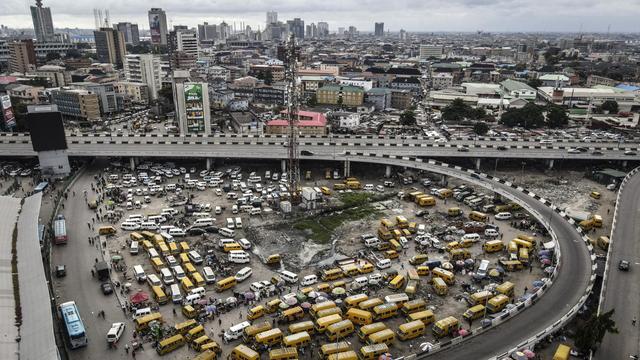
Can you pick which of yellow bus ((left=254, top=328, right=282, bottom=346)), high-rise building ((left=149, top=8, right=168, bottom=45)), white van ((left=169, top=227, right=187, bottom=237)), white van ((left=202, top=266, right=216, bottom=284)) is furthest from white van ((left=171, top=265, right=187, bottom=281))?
high-rise building ((left=149, top=8, right=168, bottom=45))

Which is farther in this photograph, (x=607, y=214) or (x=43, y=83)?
(x=43, y=83)

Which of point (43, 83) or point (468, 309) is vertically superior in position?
point (43, 83)

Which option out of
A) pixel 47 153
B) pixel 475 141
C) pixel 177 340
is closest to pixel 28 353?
pixel 177 340

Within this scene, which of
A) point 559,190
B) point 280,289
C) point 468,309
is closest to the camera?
point 468,309

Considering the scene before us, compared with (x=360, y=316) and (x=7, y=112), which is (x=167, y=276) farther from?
(x=7, y=112)

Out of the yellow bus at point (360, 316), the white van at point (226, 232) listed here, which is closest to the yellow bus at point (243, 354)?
the yellow bus at point (360, 316)

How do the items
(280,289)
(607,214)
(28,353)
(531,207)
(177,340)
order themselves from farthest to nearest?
(607,214) < (531,207) < (280,289) < (177,340) < (28,353)

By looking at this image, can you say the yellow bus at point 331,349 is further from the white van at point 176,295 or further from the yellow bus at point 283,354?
the white van at point 176,295

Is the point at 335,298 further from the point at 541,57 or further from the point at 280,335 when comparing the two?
the point at 541,57
